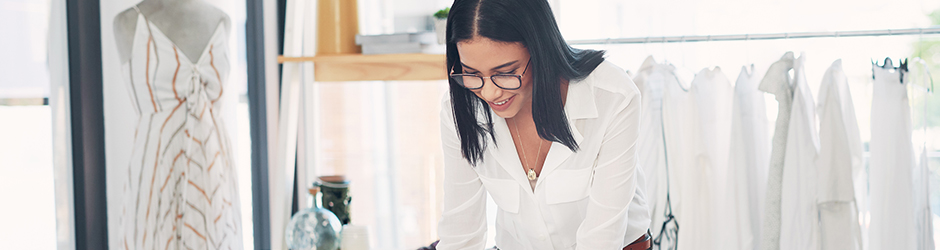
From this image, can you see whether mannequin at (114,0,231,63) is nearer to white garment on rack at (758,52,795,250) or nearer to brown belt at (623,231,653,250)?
brown belt at (623,231,653,250)

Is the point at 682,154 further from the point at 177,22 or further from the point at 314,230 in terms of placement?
the point at 177,22

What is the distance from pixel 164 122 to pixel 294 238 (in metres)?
0.51

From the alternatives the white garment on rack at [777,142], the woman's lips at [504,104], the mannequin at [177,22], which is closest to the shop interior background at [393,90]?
the mannequin at [177,22]

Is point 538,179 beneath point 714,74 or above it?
beneath

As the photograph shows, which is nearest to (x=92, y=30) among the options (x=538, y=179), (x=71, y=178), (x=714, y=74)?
(x=71, y=178)

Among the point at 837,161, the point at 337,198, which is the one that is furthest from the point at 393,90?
the point at 837,161

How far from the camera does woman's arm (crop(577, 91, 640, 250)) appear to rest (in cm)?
97

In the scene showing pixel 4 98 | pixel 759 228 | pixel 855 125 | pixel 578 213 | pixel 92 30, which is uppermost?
pixel 92 30

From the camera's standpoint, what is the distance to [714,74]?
1.63 m

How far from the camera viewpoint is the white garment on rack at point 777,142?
5.04 ft

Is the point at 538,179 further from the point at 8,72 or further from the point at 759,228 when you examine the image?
the point at 8,72

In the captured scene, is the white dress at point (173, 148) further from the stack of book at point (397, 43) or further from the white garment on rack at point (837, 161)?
the white garment on rack at point (837, 161)

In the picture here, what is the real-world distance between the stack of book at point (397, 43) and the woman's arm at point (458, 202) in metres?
0.72

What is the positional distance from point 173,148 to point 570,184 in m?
0.95
